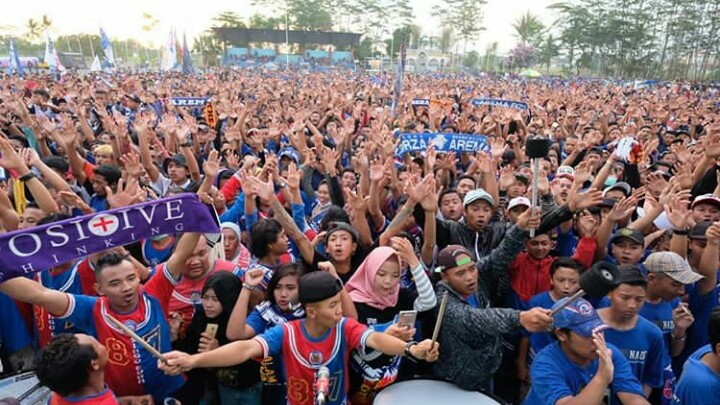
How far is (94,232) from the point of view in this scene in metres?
2.40

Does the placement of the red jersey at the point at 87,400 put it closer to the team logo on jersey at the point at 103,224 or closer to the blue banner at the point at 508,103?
the team logo on jersey at the point at 103,224

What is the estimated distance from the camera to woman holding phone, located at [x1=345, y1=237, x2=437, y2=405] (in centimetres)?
260

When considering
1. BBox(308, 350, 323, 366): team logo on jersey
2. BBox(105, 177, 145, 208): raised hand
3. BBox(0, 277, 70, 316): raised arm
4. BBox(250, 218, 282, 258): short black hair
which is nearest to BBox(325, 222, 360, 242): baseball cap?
BBox(250, 218, 282, 258): short black hair

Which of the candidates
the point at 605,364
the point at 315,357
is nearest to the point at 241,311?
the point at 315,357

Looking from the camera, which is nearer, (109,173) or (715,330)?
(715,330)

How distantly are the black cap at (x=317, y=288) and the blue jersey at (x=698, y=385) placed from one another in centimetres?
177

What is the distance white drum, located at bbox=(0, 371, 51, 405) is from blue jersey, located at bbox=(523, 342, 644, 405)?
2463 millimetres

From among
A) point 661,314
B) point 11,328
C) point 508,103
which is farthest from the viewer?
point 508,103

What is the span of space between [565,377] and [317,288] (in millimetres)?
1298

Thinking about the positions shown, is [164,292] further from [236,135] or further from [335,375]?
[236,135]

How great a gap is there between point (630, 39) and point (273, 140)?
5025 cm

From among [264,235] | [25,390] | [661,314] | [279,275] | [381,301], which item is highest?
[264,235]

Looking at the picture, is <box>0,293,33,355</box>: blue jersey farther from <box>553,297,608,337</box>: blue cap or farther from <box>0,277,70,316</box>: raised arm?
<box>553,297,608,337</box>: blue cap

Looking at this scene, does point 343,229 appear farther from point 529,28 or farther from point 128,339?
point 529,28
